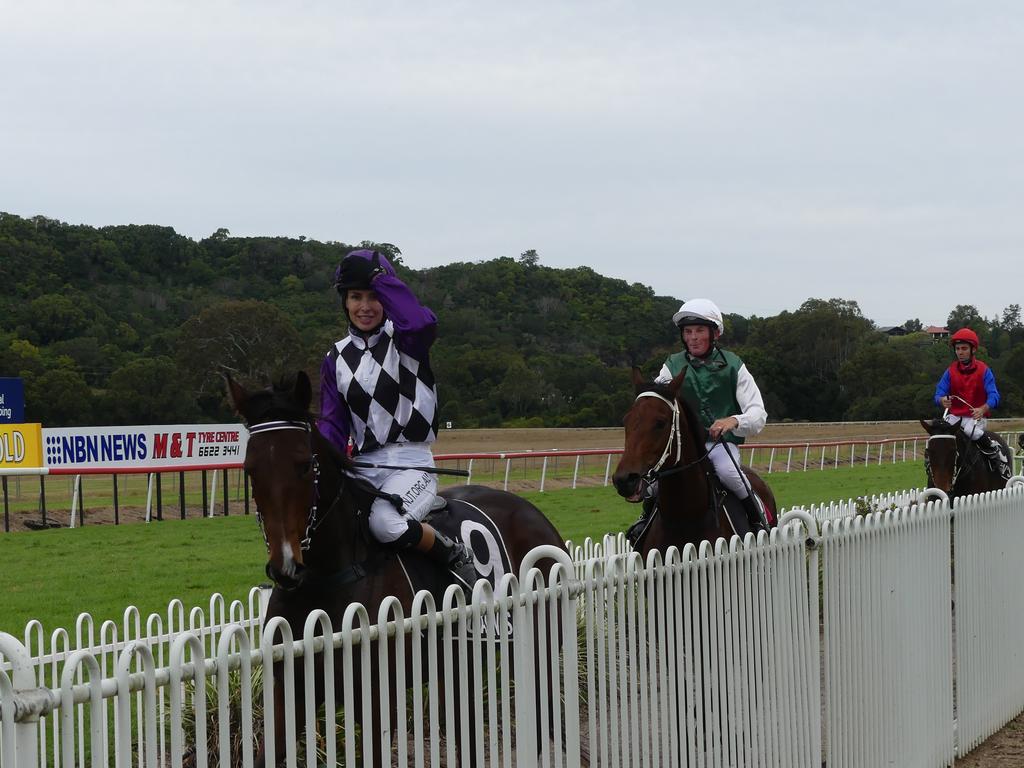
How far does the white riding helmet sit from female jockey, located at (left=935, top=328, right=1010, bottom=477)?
5.44 meters

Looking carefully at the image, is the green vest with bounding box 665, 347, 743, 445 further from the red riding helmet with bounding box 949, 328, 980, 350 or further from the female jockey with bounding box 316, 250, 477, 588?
the red riding helmet with bounding box 949, 328, 980, 350

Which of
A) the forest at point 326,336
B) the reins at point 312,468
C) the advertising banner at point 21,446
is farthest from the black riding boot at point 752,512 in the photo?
the forest at point 326,336

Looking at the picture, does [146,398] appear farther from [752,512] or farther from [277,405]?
[277,405]

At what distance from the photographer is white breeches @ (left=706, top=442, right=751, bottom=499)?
19.7 feet

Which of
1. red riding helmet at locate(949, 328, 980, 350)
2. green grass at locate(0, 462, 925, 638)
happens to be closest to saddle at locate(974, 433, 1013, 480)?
red riding helmet at locate(949, 328, 980, 350)

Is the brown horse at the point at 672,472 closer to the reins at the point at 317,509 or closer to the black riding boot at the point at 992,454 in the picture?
the reins at the point at 317,509

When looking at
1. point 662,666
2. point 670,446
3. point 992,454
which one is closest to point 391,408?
point 662,666

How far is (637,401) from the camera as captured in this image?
5328 millimetres

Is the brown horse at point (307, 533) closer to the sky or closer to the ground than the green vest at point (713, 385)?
closer to the ground

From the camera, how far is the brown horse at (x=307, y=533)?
3.57m

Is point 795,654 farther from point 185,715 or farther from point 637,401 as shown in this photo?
point 185,715

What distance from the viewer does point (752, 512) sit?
6.14 metres

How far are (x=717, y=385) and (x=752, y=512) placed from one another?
0.68 metres

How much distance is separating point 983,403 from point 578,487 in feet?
36.4
